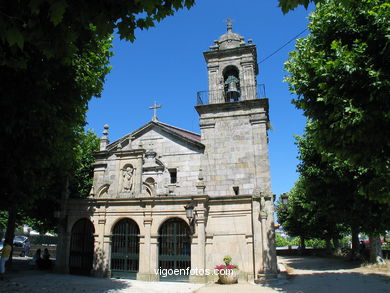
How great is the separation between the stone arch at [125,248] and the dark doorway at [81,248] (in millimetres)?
1310

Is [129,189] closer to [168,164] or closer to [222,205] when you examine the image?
[168,164]

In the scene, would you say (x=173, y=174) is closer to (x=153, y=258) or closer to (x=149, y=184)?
(x=149, y=184)

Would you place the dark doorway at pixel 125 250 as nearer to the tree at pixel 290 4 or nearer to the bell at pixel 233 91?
the bell at pixel 233 91

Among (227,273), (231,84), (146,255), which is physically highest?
(231,84)

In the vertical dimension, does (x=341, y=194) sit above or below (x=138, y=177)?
below

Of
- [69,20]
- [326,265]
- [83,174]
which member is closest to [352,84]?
[69,20]

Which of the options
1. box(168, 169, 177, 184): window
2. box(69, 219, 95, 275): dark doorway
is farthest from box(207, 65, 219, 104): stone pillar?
box(69, 219, 95, 275): dark doorway

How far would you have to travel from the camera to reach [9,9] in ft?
14.5

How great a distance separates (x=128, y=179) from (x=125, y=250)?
Answer: 3.57m

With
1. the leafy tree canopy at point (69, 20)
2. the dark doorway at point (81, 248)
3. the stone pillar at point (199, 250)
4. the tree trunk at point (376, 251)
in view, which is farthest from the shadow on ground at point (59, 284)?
the tree trunk at point (376, 251)

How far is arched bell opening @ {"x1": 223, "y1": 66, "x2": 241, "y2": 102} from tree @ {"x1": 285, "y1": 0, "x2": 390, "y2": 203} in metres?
9.02

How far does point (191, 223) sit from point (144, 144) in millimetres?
7489

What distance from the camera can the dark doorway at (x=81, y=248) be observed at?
15.7 metres

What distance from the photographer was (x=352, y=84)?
793cm
